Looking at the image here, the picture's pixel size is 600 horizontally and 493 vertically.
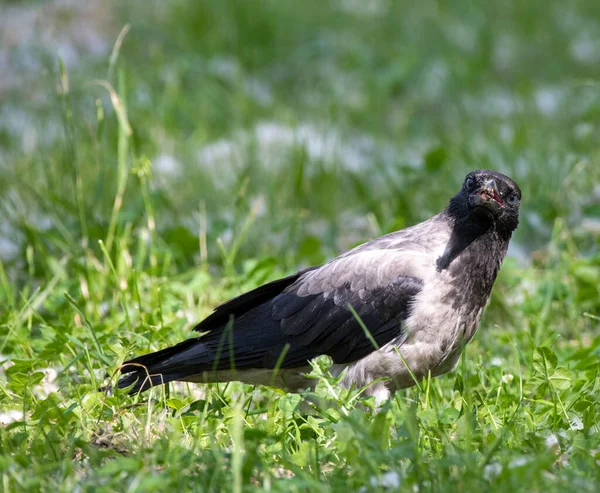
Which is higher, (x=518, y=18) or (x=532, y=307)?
(x=518, y=18)

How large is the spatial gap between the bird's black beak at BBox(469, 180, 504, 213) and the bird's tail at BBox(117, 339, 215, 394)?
4.57ft

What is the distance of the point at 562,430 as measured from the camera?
348cm

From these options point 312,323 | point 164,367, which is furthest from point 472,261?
point 164,367

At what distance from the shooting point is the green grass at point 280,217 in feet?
10.1

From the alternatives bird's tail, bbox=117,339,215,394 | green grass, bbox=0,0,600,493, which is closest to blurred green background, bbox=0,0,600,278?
green grass, bbox=0,0,600,493

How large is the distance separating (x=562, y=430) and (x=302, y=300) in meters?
1.33

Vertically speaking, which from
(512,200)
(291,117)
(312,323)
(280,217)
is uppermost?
(512,200)

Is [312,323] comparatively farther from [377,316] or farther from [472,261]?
[472,261]

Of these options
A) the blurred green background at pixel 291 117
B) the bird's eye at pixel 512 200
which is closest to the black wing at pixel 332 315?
the bird's eye at pixel 512 200

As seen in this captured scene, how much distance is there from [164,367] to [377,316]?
997mm

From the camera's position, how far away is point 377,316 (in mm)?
4008

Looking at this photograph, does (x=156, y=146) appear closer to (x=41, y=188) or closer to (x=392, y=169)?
(x=41, y=188)

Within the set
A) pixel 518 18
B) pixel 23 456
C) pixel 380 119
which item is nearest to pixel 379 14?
pixel 518 18

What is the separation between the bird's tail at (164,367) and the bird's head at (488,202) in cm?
137
